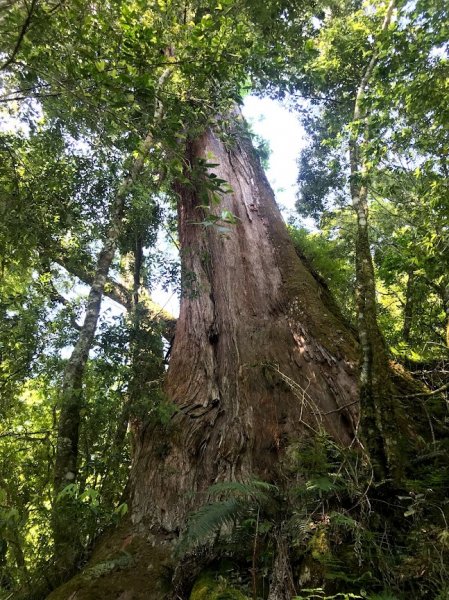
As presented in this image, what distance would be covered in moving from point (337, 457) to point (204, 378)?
2.01 m

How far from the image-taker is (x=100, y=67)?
314cm

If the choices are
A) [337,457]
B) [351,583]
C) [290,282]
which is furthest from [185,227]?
[351,583]

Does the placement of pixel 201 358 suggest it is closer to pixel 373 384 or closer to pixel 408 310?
pixel 373 384

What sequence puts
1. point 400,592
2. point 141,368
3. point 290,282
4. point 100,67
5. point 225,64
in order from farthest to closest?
point 290,282 → point 141,368 → point 225,64 → point 100,67 → point 400,592

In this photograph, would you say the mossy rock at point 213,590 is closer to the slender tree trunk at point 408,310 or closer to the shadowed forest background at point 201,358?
the shadowed forest background at point 201,358

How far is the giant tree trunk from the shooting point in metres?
3.86

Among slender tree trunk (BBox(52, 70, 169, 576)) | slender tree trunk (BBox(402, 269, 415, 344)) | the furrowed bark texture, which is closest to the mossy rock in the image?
the furrowed bark texture

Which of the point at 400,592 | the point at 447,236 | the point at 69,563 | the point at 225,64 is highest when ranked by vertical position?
the point at 225,64

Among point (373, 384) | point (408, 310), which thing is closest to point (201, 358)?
point (373, 384)

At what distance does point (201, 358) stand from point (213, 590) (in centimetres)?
288

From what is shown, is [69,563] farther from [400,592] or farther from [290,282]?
[290,282]

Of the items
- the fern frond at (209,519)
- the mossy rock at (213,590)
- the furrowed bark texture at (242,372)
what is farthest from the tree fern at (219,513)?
the furrowed bark texture at (242,372)

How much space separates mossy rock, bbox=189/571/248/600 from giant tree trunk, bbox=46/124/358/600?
0.36 metres

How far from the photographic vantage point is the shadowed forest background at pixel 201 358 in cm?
288
